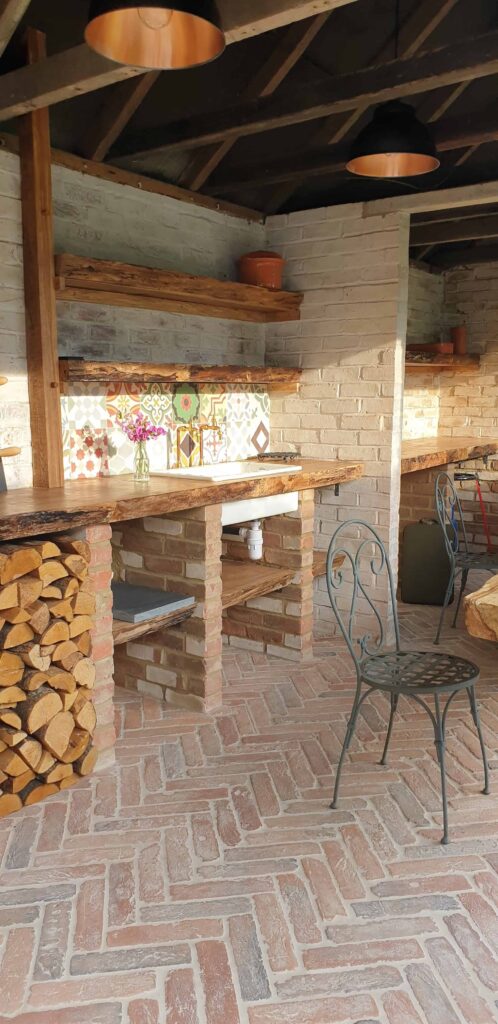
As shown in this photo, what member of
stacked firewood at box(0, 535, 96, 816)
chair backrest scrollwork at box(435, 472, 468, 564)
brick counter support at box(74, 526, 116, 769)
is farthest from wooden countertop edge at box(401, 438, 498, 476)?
stacked firewood at box(0, 535, 96, 816)

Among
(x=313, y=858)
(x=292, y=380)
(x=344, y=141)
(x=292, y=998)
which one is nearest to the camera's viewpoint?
(x=292, y=998)

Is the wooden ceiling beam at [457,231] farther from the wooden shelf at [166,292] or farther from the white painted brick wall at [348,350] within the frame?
the wooden shelf at [166,292]

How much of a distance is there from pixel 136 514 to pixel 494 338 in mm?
4753

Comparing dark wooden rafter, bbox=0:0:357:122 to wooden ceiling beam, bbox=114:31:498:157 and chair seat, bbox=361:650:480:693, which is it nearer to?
wooden ceiling beam, bbox=114:31:498:157

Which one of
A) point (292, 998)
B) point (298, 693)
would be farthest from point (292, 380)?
point (292, 998)

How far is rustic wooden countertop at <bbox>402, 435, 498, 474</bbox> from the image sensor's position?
5.25 metres

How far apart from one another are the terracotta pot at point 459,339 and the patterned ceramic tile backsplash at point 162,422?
239cm

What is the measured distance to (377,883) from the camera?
2.55 meters

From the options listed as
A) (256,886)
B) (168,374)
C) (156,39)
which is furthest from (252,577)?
(156,39)

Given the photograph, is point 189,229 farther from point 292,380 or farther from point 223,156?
point 292,380

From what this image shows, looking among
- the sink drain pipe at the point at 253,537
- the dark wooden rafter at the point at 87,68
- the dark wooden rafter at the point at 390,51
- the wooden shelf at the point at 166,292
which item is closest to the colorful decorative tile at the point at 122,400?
Answer: the wooden shelf at the point at 166,292

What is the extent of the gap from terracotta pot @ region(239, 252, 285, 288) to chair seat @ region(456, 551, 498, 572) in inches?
82.5

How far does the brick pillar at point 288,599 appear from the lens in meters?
4.47

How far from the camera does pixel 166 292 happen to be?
13.5ft
